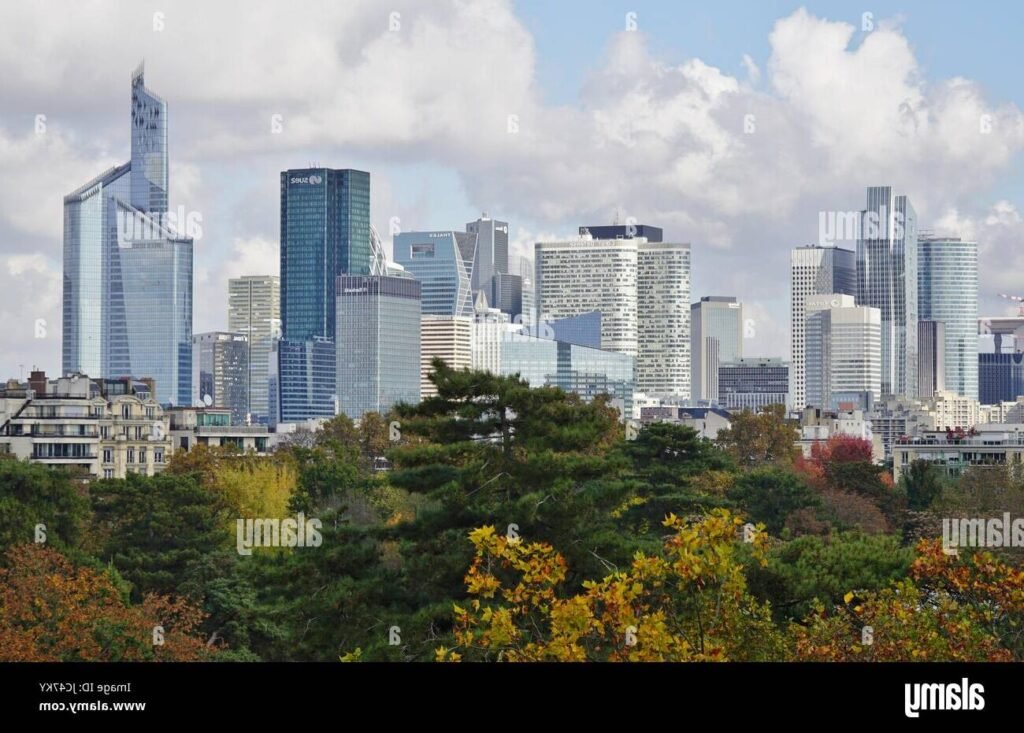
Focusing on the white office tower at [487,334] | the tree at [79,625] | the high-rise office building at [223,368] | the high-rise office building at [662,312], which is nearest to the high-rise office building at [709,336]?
the high-rise office building at [662,312]

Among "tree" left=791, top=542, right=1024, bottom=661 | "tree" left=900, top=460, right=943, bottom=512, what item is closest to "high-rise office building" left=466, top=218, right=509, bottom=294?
"tree" left=900, top=460, right=943, bottom=512

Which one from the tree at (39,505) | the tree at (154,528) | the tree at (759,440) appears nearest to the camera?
the tree at (39,505)

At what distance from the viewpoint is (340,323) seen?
19750cm

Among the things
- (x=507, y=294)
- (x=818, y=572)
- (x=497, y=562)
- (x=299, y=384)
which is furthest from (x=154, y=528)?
(x=299, y=384)

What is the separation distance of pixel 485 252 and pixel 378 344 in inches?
1177

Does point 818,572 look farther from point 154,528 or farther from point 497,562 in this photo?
point 154,528

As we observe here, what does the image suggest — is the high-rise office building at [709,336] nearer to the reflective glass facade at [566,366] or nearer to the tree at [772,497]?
the reflective glass facade at [566,366]

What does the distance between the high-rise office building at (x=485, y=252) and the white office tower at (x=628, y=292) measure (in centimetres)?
1769

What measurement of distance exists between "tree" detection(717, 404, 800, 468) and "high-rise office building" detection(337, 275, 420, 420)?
9278 cm

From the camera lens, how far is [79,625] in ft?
78.6

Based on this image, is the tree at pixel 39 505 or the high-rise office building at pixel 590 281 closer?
the tree at pixel 39 505

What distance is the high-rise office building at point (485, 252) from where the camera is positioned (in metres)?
150

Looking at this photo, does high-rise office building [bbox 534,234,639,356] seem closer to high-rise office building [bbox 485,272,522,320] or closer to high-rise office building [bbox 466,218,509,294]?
high-rise office building [bbox 485,272,522,320]
